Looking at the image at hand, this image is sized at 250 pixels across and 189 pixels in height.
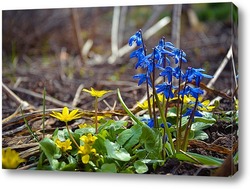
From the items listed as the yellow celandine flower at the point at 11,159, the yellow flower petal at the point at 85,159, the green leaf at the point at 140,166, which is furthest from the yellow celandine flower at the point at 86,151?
the yellow celandine flower at the point at 11,159

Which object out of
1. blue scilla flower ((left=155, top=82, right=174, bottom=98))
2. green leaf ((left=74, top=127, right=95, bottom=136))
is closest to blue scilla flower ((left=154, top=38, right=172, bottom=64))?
blue scilla flower ((left=155, top=82, right=174, bottom=98))

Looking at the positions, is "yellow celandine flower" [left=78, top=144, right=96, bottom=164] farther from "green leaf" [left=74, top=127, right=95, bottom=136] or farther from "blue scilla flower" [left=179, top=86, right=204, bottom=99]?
"blue scilla flower" [left=179, top=86, right=204, bottom=99]

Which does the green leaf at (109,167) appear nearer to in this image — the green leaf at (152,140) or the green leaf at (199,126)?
the green leaf at (152,140)

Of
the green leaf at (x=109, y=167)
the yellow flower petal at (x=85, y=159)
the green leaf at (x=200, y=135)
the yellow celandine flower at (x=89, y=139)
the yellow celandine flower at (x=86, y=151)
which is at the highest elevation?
the green leaf at (x=200, y=135)

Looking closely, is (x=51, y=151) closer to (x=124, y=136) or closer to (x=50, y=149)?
(x=50, y=149)

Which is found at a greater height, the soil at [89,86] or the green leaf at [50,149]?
the soil at [89,86]

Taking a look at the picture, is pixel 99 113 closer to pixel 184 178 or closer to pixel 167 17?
pixel 184 178

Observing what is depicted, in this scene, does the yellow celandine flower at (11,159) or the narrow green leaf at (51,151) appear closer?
the narrow green leaf at (51,151)
